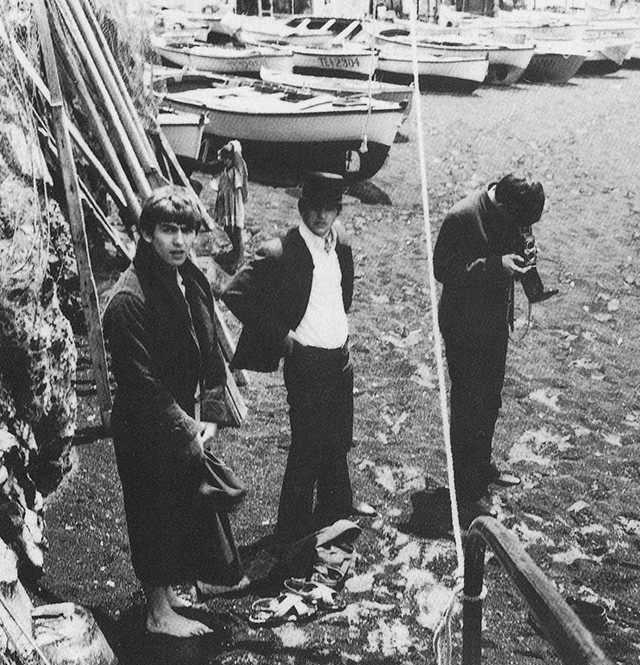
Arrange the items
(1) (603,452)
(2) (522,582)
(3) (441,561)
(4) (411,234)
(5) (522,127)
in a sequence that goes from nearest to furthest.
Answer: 1. (2) (522,582)
2. (3) (441,561)
3. (1) (603,452)
4. (4) (411,234)
5. (5) (522,127)

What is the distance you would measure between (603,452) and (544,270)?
4.39 m

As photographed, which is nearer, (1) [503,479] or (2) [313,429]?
(2) [313,429]

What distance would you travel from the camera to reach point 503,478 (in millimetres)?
5461

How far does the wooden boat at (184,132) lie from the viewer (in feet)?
39.9

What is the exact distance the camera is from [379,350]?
7.61m

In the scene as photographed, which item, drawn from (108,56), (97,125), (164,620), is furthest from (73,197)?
(164,620)

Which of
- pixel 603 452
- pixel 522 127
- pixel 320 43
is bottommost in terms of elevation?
pixel 603 452

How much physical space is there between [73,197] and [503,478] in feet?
11.7

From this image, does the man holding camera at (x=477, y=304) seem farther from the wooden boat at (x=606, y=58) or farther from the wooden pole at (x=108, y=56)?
the wooden boat at (x=606, y=58)

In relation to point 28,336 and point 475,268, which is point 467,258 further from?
point 28,336

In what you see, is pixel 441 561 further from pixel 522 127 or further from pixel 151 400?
pixel 522 127

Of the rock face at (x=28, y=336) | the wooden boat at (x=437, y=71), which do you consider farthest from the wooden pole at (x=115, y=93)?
the wooden boat at (x=437, y=71)

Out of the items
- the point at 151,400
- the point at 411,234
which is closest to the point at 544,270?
the point at 411,234

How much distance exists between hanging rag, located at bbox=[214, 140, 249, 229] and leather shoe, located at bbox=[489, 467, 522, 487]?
528cm
